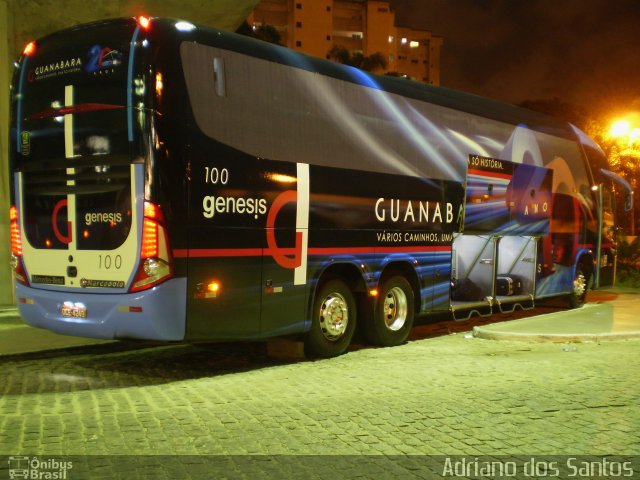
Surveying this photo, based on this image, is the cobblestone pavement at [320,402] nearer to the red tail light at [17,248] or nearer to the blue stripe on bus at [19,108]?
the red tail light at [17,248]

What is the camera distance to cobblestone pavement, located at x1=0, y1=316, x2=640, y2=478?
18.1ft

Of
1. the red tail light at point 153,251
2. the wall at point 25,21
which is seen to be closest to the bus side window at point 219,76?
the red tail light at point 153,251

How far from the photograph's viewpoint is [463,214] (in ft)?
38.6

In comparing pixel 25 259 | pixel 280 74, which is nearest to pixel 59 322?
pixel 25 259

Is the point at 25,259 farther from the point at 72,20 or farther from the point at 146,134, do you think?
the point at 72,20

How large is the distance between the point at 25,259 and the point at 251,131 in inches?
120

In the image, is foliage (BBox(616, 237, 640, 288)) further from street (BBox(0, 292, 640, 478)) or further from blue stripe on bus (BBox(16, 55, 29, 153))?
blue stripe on bus (BBox(16, 55, 29, 153))

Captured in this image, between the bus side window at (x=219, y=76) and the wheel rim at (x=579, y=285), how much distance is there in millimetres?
10238

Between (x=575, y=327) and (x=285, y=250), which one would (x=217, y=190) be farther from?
(x=575, y=327)

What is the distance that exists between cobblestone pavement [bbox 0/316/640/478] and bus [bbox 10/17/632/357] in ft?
2.12

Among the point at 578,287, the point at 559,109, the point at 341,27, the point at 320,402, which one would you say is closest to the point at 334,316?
the point at 320,402

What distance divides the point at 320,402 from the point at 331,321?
8.38 ft

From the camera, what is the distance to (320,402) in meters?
6.94

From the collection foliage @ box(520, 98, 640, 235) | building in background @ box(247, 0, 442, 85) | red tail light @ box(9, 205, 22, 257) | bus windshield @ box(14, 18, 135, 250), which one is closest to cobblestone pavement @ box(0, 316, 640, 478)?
red tail light @ box(9, 205, 22, 257)
